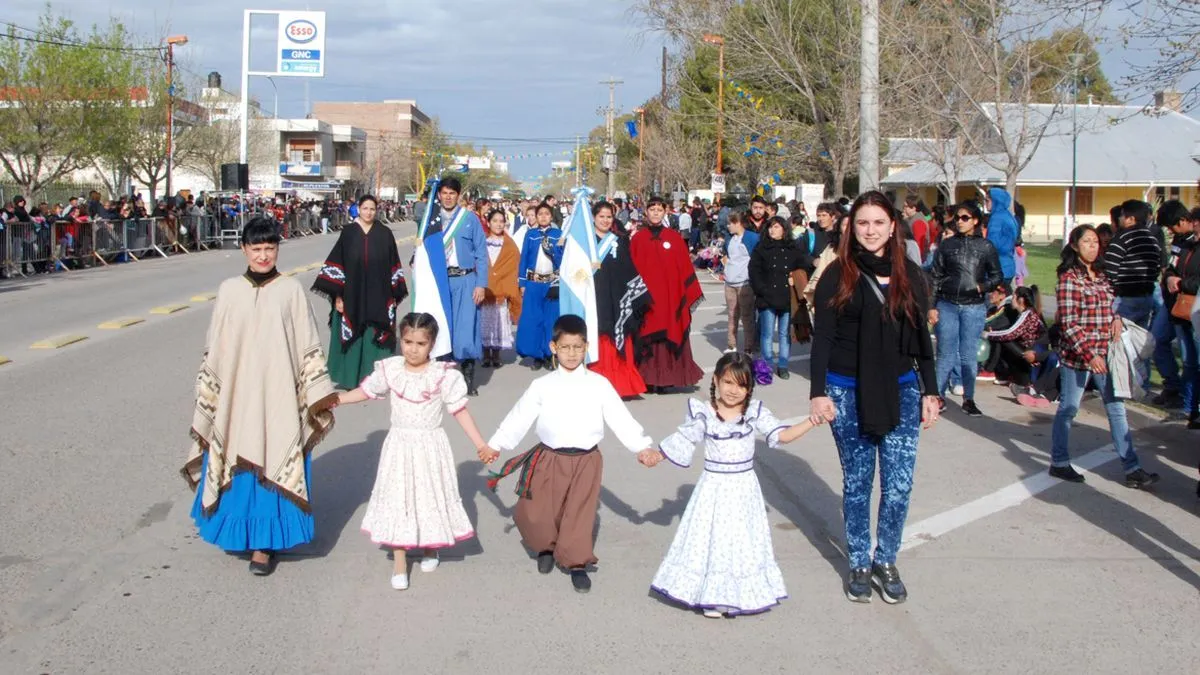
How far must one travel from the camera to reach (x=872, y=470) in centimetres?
552

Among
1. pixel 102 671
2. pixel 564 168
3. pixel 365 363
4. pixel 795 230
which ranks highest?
pixel 564 168

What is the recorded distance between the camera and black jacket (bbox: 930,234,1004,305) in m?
10.1

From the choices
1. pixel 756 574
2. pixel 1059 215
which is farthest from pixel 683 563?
pixel 1059 215

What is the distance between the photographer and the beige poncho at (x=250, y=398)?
5.75 metres

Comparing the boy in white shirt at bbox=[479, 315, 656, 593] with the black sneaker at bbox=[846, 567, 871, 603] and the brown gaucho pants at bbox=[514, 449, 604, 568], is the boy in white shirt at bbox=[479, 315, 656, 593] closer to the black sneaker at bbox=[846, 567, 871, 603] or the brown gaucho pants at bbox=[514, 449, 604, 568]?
the brown gaucho pants at bbox=[514, 449, 604, 568]

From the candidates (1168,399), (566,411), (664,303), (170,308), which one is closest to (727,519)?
(566,411)

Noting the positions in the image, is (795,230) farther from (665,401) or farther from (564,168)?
(564,168)

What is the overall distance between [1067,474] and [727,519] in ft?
12.1

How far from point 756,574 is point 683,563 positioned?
0.32 meters

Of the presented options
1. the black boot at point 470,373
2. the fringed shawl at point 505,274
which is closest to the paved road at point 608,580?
the black boot at point 470,373

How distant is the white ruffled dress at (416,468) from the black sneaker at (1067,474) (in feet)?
13.9

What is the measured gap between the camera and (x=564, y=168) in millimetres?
191250

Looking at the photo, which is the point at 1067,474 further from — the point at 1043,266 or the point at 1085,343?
the point at 1043,266

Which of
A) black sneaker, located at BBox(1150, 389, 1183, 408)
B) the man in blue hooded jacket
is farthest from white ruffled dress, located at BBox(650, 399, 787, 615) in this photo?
the man in blue hooded jacket
